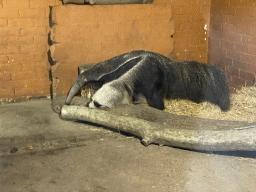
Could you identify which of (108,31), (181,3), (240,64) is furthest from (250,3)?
(108,31)

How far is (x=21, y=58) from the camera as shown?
17.8ft

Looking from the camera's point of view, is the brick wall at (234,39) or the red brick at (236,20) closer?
the brick wall at (234,39)

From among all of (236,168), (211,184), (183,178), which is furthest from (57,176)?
(236,168)

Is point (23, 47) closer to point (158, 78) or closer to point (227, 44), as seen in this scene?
point (158, 78)

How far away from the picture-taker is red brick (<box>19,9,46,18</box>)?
17.3ft

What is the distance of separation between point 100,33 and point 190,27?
2.08 m

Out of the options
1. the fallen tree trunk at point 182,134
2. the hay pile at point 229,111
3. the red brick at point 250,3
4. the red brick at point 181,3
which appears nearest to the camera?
the fallen tree trunk at point 182,134

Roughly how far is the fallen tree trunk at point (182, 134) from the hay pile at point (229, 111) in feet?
2.90

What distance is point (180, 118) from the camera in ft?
12.3

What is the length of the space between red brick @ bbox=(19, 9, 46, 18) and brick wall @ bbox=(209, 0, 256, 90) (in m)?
3.50

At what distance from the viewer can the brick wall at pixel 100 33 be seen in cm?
521

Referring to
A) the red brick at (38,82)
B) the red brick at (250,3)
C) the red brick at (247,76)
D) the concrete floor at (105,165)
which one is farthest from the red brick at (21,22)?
the red brick at (247,76)

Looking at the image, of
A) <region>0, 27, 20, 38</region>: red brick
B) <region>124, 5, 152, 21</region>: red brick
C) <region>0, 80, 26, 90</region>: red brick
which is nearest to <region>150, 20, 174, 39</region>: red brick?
<region>124, 5, 152, 21</region>: red brick

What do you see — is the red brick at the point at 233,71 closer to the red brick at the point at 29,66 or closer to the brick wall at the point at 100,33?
the brick wall at the point at 100,33
